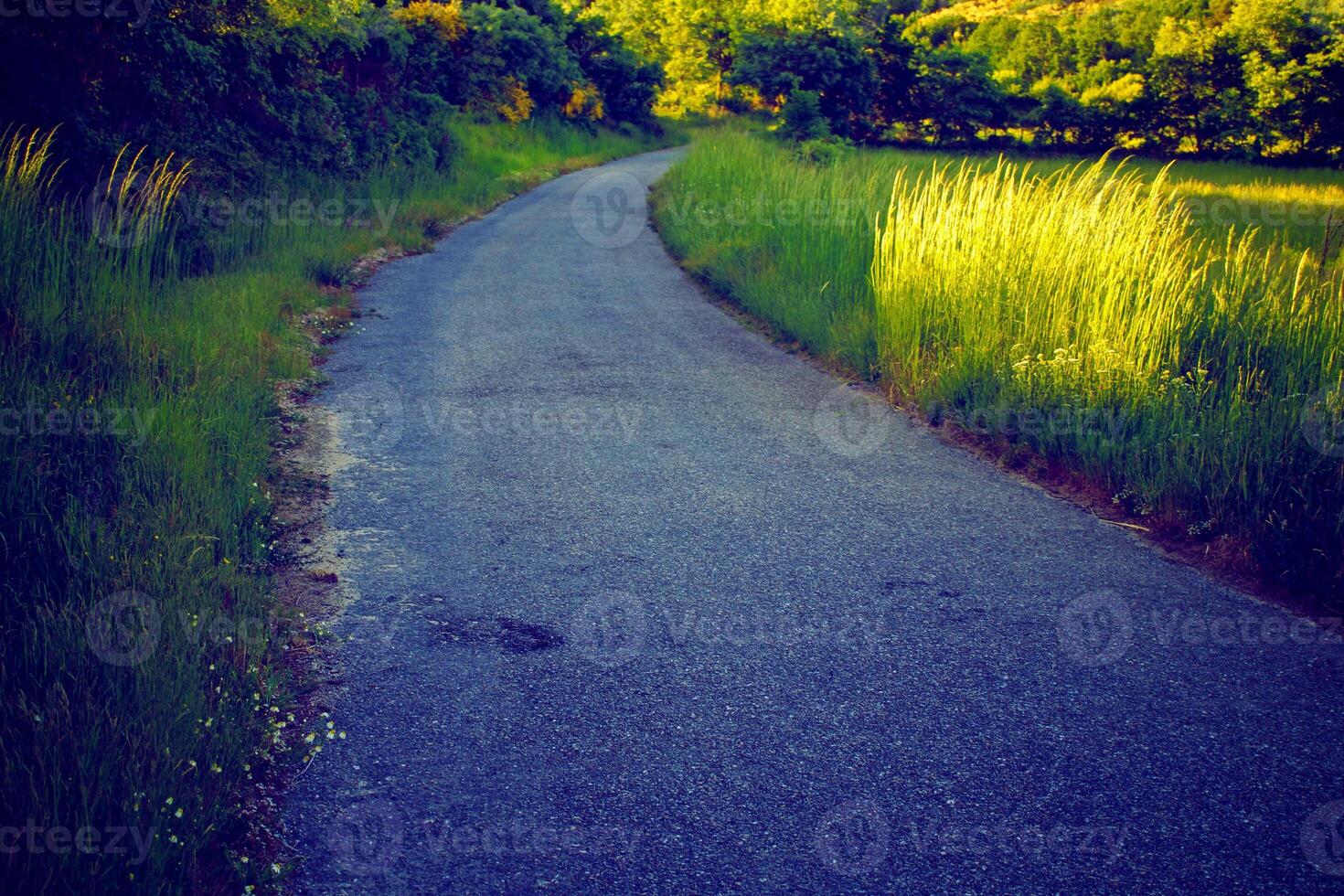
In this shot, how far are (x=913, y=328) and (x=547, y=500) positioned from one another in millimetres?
3607

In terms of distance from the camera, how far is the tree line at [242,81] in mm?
8125

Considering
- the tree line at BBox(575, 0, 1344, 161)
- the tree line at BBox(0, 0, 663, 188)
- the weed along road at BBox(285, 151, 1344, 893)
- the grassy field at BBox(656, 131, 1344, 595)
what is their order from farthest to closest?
the tree line at BBox(575, 0, 1344, 161), the tree line at BBox(0, 0, 663, 188), the grassy field at BBox(656, 131, 1344, 595), the weed along road at BBox(285, 151, 1344, 893)

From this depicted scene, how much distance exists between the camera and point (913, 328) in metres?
7.30

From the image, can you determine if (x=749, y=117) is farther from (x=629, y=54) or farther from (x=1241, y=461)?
(x=1241, y=461)

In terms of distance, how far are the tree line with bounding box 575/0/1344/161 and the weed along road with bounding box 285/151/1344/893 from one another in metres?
22.3

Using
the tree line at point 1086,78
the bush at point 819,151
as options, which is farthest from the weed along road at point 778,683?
the tree line at point 1086,78

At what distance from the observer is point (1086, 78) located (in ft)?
117

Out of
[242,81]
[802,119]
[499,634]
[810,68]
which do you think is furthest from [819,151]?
[499,634]

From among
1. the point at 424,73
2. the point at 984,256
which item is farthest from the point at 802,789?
the point at 424,73

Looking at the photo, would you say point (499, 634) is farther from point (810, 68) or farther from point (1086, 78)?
point (1086, 78)

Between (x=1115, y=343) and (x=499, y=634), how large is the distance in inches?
181

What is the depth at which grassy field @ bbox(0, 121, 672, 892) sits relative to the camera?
98.7 inches

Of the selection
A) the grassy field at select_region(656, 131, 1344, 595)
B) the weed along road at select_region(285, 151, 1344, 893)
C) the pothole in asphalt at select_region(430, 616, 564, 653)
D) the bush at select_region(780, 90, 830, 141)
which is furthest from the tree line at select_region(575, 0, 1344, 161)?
the pothole in asphalt at select_region(430, 616, 564, 653)

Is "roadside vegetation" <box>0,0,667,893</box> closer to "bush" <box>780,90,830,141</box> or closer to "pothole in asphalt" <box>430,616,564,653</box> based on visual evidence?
"pothole in asphalt" <box>430,616,564,653</box>
